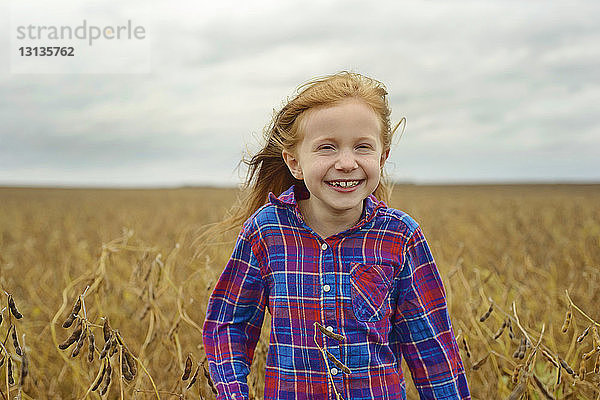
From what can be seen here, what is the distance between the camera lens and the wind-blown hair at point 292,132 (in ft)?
5.92

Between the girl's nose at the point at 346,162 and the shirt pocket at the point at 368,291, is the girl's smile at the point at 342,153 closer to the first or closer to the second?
the girl's nose at the point at 346,162

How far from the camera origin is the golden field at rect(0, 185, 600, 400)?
2.39 m

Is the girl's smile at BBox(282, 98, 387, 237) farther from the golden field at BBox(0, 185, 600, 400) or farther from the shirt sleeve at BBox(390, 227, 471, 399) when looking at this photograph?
the golden field at BBox(0, 185, 600, 400)

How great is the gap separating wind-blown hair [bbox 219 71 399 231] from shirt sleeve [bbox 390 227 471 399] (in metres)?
0.36

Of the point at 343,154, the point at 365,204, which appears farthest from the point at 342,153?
the point at 365,204

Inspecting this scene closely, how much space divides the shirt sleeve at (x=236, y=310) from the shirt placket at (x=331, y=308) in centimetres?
20

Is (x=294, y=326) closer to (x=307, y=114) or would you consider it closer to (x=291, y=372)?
(x=291, y=372)

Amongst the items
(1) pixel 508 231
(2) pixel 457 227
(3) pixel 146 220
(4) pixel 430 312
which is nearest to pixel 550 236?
(1) pixel 508 231

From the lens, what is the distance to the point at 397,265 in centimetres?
177

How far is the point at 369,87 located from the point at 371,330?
2.27 ft

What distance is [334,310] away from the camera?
1.71 meters

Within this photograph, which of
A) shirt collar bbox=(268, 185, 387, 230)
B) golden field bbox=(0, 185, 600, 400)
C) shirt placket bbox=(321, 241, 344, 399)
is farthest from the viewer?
golden field bbox=(0, 185, 600, 400)

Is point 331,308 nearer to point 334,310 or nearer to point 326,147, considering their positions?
point 334,310

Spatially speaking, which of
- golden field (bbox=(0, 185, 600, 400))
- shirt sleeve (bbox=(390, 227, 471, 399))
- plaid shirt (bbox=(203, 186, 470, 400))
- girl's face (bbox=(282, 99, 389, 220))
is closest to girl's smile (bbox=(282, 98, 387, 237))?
girl's face (bbox=(282, 99, 389, 220))
